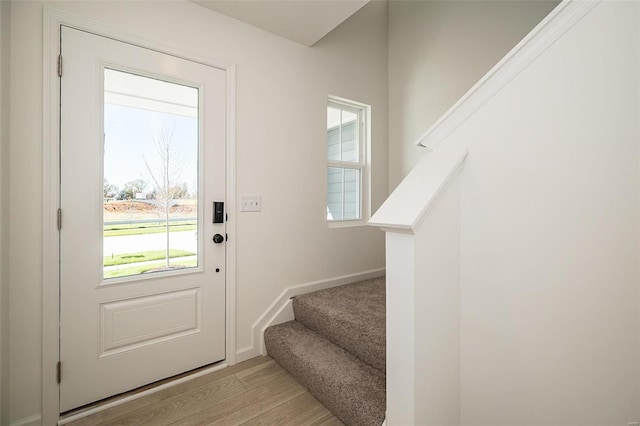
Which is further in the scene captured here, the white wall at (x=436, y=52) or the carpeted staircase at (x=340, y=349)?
the white wall at (x=436, y=52)

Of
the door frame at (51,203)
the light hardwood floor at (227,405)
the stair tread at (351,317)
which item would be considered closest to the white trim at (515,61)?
the stair tread at (351,317)

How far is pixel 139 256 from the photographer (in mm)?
1698

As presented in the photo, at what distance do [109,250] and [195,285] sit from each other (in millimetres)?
536

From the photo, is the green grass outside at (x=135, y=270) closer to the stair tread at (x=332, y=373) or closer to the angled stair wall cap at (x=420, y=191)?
the stair tread at (x=332, y=373)

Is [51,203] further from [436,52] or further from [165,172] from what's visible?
[436,52]

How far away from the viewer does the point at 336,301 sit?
2.12 m

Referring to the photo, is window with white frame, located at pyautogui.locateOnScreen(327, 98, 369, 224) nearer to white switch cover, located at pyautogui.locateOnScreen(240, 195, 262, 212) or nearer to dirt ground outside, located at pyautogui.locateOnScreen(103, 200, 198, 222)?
white switch cover, located at pyautogui.locateOnScreen(240, 195, 262, 212)

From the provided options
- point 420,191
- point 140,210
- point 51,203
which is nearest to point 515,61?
point 420,191

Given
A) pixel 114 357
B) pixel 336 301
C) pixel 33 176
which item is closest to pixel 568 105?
pixel 336 301

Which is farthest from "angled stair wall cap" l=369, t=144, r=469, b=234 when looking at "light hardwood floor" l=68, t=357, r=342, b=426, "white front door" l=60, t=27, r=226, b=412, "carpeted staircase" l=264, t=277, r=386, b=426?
"white front door" l=60, t=27, r=226, b=412

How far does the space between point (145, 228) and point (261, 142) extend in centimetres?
98

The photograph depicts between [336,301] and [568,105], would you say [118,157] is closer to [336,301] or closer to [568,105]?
[336,301]

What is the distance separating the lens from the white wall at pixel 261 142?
1.38 m

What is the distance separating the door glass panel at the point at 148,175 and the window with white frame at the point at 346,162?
4.15ft
